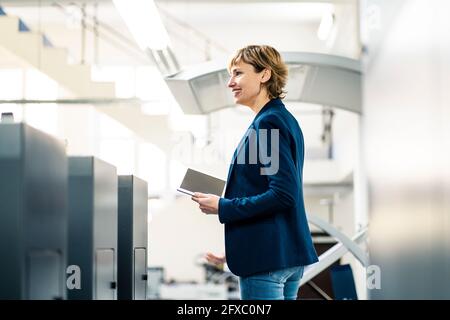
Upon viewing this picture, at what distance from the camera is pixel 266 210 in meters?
1.55

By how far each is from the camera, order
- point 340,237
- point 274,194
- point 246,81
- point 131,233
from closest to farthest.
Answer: point 274,194 → point 246,81 → point 131,233 → point 340,237

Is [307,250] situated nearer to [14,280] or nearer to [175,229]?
[14,280]

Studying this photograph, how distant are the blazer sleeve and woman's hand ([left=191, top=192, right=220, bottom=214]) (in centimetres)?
2

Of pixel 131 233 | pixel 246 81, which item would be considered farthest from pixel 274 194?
pixel 131 233

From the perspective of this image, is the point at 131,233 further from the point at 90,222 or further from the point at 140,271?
the point at 90,222

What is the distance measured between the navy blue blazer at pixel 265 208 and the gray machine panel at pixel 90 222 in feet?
1.05

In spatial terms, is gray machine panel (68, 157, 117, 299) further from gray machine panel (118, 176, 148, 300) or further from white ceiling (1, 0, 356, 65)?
white ceiling (1, 0, 356, 65)

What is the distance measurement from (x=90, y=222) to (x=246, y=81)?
18.0 inches

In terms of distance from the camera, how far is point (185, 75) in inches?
125

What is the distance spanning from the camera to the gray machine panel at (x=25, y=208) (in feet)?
4.29

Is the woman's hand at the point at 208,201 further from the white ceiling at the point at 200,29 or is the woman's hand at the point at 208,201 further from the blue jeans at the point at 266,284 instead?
the white ceiling at the point at 200,29

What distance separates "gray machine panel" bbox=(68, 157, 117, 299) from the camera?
5.62 feet

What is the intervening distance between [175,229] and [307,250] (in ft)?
30.1

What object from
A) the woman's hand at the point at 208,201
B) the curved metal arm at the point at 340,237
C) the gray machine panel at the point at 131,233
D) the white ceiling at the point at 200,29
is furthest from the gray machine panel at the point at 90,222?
the white ceiling at the point at 200,29
